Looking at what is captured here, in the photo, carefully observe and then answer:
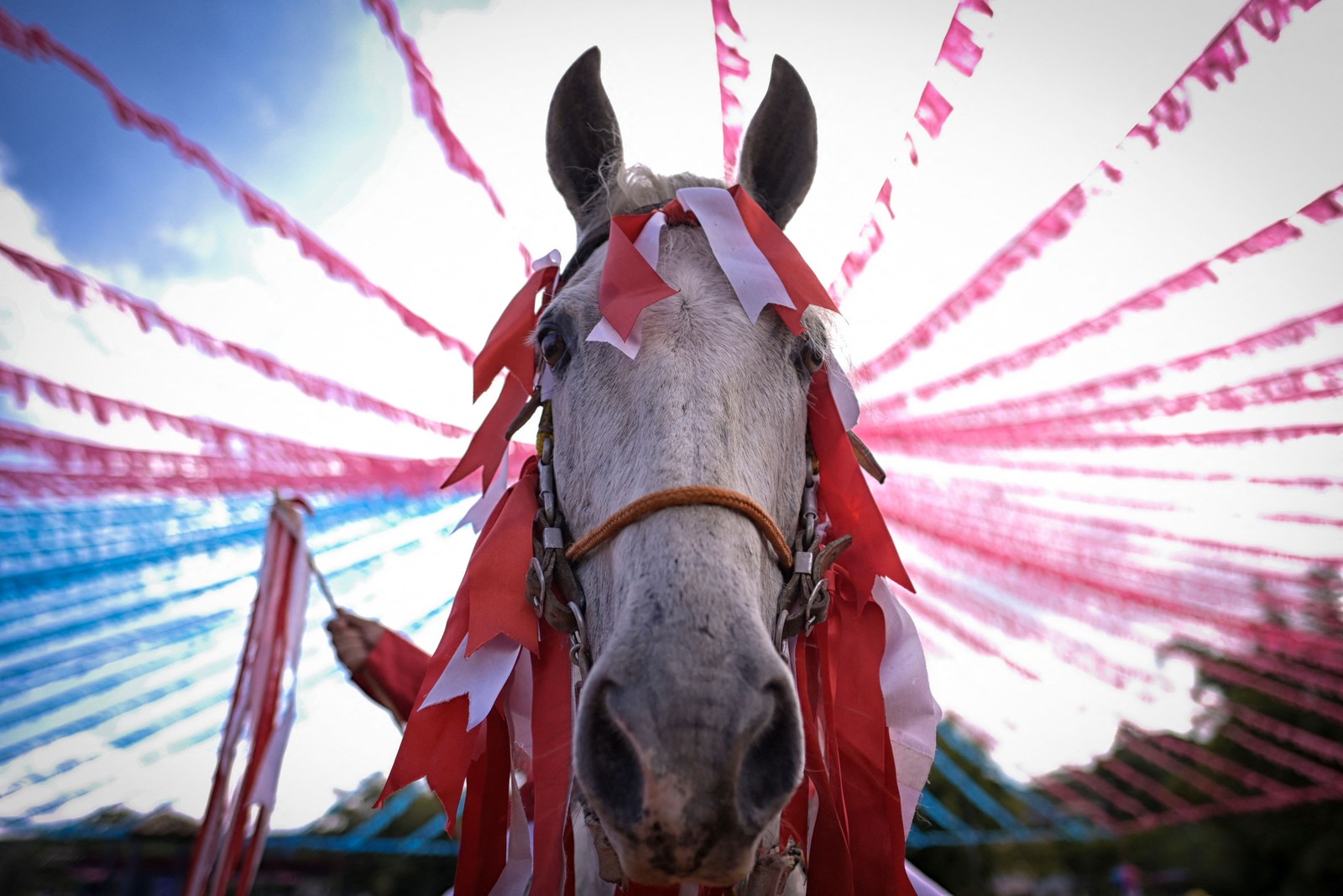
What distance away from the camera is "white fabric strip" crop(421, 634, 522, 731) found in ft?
5.82

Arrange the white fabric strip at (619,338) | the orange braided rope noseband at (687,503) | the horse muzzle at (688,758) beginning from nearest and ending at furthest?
the horse muzzle at (688,758)
the orange braided rope noseband at (687,503)
the white fabric strip at (619,338)

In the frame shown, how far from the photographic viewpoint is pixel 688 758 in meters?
0.92

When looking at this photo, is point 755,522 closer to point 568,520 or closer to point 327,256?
point 568,520

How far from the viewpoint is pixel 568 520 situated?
1583 mm

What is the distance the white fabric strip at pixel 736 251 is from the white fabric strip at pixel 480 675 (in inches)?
42.0

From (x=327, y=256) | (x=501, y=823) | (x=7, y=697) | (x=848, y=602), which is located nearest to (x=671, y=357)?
(x=848, y=602)

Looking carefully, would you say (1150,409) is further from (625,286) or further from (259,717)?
(259,717)

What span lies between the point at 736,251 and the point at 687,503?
2.67 feet

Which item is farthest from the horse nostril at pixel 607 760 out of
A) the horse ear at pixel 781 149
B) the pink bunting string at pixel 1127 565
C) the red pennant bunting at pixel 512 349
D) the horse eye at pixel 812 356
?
the pink bunting string at pixel 1127 565

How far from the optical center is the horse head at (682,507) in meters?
0.93

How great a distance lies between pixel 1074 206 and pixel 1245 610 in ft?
9.57

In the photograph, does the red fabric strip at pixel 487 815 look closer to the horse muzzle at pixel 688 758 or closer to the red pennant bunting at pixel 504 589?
the red pennant bunting at pixel 504 589

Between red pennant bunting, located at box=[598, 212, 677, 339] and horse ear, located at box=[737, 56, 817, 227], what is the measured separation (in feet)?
2.38

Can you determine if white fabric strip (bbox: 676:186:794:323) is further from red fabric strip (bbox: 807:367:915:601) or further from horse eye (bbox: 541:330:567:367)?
horse eye (bbox: 541:330:567:367)
